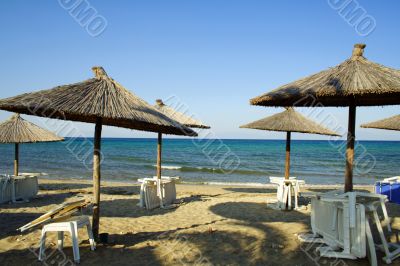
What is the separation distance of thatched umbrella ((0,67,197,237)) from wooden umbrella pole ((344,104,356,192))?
7.94 ft

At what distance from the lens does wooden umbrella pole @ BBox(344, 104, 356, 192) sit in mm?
4789

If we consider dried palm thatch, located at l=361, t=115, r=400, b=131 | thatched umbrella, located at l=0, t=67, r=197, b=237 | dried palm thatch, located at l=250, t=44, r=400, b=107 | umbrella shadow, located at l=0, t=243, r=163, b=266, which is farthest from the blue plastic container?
umbrella shadow, located at l=0, t=243, r=163, b=266

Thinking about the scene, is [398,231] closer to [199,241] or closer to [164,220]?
[199,241]

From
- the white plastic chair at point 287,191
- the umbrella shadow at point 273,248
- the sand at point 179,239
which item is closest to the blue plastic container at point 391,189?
the sand at point 179,239

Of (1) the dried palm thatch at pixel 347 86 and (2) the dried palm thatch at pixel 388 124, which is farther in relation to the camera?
(2) the dried palm thatch at pixel 388 124

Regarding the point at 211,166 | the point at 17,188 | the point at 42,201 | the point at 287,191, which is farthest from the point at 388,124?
the point at 211,166

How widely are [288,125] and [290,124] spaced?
7 centimetres

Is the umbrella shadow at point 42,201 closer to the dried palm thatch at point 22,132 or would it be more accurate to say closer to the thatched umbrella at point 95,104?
the dried palm thatch at point 22,132

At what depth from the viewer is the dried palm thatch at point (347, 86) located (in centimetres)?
435

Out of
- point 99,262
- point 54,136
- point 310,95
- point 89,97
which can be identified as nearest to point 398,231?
point 310,95

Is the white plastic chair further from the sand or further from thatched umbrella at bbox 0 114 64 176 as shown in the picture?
thatched umbrella at bbox 0 114 64 176

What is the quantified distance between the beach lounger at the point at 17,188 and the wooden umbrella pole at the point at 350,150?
8.14 meters

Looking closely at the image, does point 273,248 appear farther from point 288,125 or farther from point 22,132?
point 22,132

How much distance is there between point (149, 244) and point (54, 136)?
20.0 feet
